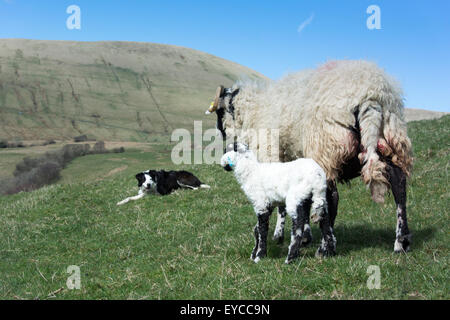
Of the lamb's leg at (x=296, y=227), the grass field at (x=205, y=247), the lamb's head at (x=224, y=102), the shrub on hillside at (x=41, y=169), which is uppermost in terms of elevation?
the lamb's head at (x=224, y=102)

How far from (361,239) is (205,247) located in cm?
286

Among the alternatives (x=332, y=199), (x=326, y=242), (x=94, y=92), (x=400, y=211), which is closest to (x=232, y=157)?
(x=332, y=199)

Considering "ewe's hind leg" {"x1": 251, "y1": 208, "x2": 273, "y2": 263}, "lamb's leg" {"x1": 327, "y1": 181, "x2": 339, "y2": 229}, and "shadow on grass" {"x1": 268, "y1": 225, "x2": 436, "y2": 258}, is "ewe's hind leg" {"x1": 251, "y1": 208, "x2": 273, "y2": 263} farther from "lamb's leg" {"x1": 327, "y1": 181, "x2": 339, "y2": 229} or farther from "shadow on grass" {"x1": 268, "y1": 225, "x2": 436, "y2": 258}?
"lamb's leg" {"x1": 327, "y1": 181, "x2": 339, "y2": 229}

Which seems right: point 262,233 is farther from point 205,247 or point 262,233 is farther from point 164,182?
point 164,182

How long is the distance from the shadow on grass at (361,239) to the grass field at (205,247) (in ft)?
0.06

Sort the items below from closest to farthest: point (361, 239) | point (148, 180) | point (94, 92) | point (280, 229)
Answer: point (361, 239)
point (280, 229)
point (148, 180)
point (94, 92)

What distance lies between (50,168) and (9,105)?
80.4 meters

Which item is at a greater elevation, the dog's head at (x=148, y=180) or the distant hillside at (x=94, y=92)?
the distant hillside at (x=94, y=92)

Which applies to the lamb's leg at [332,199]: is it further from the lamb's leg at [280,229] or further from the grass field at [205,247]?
the lamb's leg at [280,229]

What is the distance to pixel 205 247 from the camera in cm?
775

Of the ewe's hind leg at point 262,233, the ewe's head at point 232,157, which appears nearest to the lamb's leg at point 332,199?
the ewe's hind leg at point 262,233

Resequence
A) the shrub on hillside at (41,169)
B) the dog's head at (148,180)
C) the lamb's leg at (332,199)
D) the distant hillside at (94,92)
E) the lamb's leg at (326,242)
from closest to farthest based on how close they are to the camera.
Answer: the lamb's leg at (326,242) < the lamb's leg at (332,199) < the dog's head at (148,180) < the shrub on hillside at (41,169) < the distant hillside at (94,92)

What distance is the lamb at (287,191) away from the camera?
5969 millimetres
